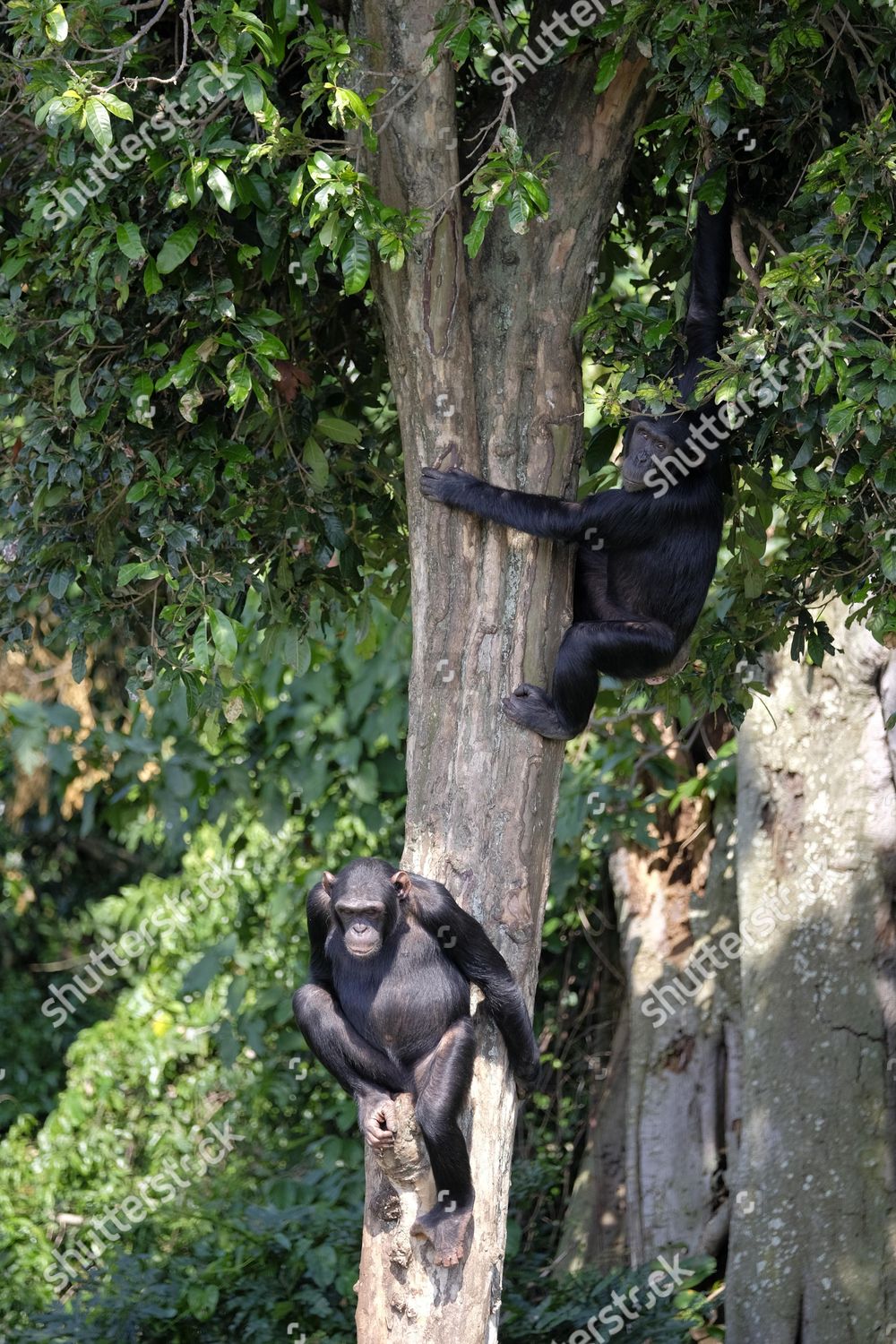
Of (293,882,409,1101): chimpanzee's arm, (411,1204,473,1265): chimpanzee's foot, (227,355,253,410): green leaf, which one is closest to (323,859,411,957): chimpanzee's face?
(293,882,409,1101): chimpanzee's arm

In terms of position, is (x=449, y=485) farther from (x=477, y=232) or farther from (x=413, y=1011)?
(x=413, y=1011)

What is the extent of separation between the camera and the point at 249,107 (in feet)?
12.3

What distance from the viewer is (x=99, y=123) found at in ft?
11.9

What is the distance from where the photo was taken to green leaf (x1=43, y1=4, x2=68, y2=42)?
12.0 feet

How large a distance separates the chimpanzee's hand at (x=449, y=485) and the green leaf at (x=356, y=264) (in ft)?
1.87

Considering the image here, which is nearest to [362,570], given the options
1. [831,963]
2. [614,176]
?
[614,176]

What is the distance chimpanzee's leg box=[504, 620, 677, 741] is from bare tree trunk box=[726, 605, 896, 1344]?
1.82 metres

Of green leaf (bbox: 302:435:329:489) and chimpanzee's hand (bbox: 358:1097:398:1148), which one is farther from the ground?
green leaf (bbox: 302:435:329:489)

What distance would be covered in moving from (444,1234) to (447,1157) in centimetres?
19

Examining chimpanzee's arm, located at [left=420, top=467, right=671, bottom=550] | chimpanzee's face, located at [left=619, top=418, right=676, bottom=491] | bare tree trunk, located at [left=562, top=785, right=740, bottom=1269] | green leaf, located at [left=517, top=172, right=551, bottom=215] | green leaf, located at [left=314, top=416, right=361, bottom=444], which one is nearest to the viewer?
green leaf, located at [left=517, top=172, right=551, bottom=215]

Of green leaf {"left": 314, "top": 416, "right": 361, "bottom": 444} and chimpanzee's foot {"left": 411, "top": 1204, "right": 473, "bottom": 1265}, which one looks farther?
green leaf {"left": 314, "top": 416, "right": 361, "bottom": 444}

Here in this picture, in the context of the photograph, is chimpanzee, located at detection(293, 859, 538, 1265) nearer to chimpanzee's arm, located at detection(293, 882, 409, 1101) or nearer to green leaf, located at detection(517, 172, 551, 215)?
chimpanzee's arm, located at detection(293, 882, 409, 1101)

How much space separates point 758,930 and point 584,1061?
8.62 ft

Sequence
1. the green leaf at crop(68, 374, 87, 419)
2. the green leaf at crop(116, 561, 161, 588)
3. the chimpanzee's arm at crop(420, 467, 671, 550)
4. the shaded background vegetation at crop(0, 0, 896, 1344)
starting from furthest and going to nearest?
1. the green leaf at crop(68, 374, 87, 419)
2. the green leaf at crop(116, 561, 161, 588)
3. the chimpanzee's arm at crop(420, 467, 671, 550)
4. the shaded background vegetation at crop(0, 0, 896, 1344)
